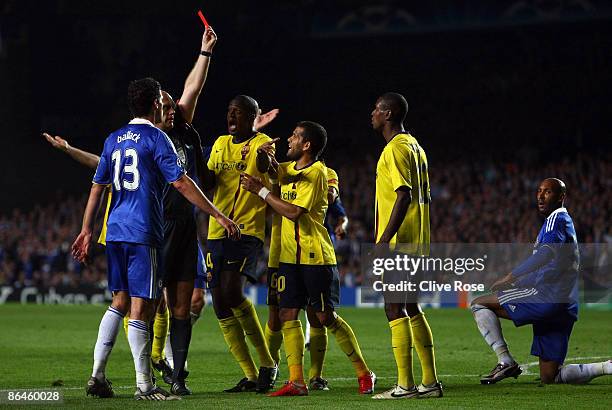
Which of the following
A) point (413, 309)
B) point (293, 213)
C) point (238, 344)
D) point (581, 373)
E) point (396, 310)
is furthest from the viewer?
point (581, 373)

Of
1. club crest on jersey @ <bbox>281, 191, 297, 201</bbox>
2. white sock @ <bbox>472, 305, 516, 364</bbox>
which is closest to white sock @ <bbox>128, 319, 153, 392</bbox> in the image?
club crest on jersey @ <bbox>281, 191, 297, 201</bbox>

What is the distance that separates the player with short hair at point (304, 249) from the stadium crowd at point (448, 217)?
1769 centimetres

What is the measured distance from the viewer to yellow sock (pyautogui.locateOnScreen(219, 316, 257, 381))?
823 cm

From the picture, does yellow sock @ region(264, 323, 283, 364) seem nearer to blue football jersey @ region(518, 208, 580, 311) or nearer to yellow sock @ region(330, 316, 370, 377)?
yellow sock @ region(330, 316, 370, 377)

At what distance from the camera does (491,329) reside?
897 cm

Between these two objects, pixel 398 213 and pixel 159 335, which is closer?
pixel 398 213

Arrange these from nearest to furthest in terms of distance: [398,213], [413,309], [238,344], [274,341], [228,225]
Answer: [228,225] < [398,213] < [413,309] < [238,344] < [274,341]

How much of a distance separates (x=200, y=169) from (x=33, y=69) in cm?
2646

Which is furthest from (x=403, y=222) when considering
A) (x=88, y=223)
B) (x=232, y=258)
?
(x=88, y=223)

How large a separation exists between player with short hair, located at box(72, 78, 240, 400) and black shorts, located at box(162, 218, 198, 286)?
0.69m

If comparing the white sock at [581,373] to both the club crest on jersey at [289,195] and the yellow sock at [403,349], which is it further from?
the club crest on jersey at [289,195]

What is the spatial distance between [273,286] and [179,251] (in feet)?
3.04

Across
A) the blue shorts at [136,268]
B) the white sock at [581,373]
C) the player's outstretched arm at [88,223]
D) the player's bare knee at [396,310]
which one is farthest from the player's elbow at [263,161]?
the white sock at [581,373]

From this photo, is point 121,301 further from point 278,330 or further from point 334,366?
point 334,366
